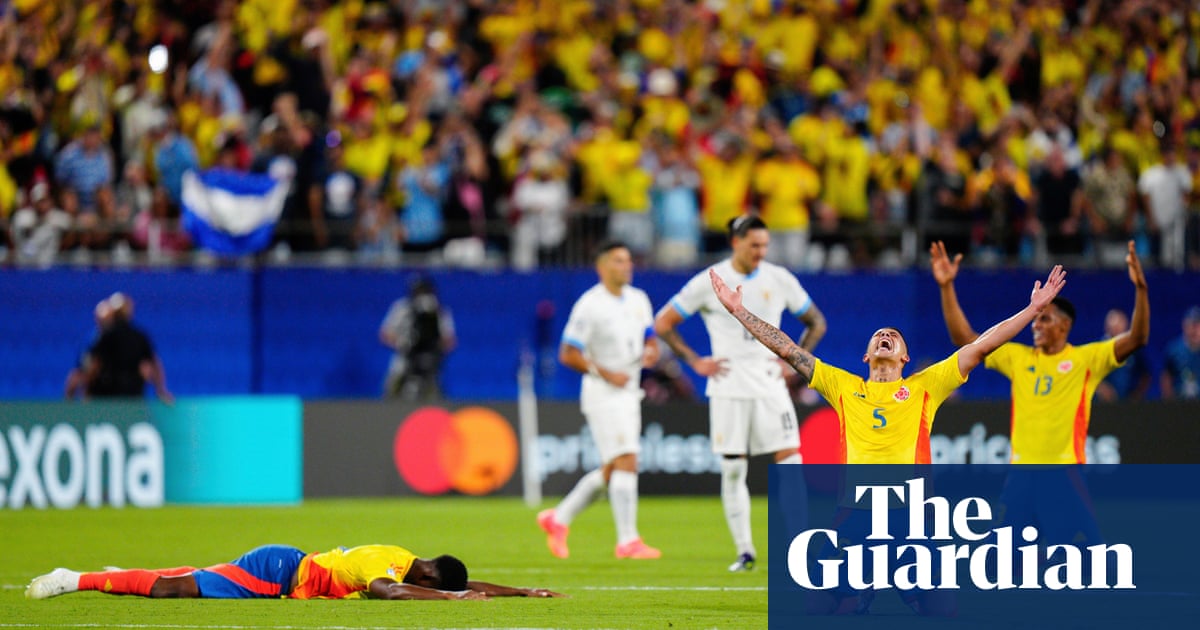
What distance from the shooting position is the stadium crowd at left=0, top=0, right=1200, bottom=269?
875 inches

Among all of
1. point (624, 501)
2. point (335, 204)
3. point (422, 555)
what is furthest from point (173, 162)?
point (624, 501)

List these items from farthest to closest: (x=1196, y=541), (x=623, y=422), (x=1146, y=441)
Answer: (x=1146, y=441) → (x=623, y=422) → (x=1196, y=541)

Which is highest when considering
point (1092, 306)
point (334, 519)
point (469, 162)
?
point (469, 162)

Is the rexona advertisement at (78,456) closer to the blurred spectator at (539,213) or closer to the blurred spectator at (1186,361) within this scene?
the blurred spectator at (539,213)

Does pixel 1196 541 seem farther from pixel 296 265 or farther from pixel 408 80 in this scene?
pixel 408 80

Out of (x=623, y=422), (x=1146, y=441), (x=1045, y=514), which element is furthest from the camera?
(x=1146, y=441)

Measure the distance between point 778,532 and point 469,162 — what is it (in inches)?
566

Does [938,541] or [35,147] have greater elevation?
[35,147]

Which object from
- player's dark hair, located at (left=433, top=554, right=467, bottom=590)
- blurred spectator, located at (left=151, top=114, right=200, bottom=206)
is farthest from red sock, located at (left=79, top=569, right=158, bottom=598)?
blurred spectator, located at (left=151, top=114, right=200, bottom=206)

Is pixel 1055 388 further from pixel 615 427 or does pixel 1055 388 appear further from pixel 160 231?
pixel 160 231

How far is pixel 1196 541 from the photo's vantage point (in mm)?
9977

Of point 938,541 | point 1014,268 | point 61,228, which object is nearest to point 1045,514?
point 938,541

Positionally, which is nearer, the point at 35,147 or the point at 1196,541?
the point at 1196,541

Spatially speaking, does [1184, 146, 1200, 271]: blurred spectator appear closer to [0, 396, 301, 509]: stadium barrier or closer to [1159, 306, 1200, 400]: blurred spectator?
[1159, 306, 1200, 400]: blurred spectator
